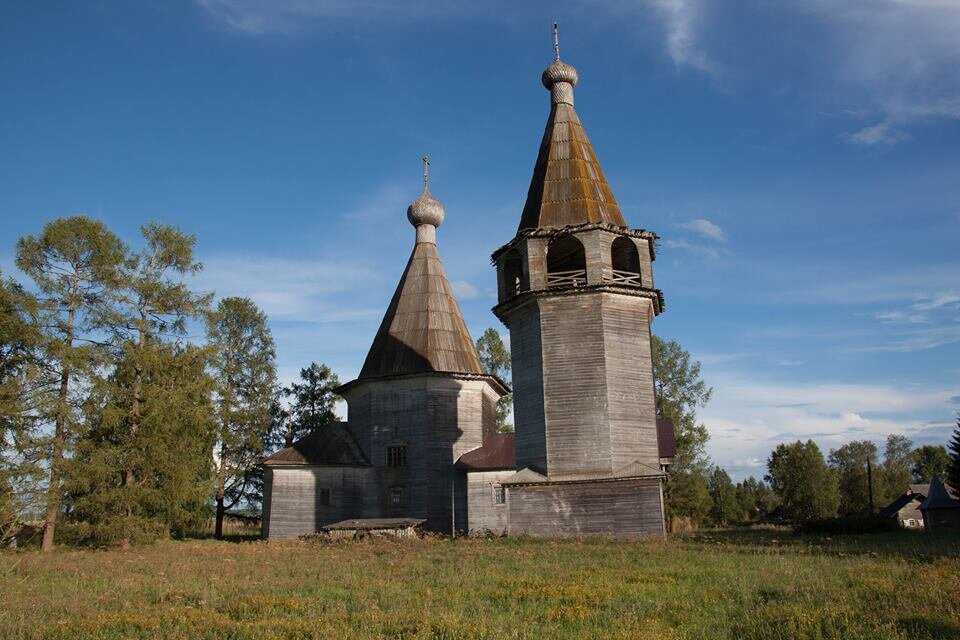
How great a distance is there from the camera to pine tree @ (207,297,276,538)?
113ft

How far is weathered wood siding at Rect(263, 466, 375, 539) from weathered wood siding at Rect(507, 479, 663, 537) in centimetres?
924

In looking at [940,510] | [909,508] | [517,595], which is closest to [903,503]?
[909,508]

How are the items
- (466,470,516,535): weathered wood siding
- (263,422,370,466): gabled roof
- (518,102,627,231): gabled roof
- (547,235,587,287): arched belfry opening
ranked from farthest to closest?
(263,422,370,466): gabled roof, (466,470,516,535): weathered wood siding, (518,102,627,231): gabled roof, (547,235,587,287): arched belfry opening

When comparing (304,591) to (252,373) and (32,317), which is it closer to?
(32,317)

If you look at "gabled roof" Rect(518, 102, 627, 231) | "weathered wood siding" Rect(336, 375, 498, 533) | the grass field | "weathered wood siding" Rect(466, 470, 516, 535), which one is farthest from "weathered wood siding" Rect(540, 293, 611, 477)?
"weathered wood siding" Rect(336, 375, 498, 533)

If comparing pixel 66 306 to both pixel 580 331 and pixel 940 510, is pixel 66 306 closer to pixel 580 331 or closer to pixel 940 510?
pixel 580 331

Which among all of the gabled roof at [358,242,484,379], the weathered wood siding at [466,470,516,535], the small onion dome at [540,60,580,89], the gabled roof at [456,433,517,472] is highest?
the small onion dome at [540,60,580,89]

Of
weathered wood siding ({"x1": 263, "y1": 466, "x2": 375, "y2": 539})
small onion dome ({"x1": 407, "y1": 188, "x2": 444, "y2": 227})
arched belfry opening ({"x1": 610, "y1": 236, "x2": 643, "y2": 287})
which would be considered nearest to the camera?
arched belfry opening ({"x1": 610, "y1": 236, "x2": 643, "y2": 287})

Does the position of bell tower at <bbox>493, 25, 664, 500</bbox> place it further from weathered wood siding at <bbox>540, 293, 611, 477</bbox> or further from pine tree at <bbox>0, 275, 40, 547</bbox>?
pine tree at <bbox>0, 275, 40, 547</bbox>

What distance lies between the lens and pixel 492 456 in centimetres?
2673

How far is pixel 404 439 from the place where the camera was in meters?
27.8

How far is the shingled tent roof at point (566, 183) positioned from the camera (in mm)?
22375

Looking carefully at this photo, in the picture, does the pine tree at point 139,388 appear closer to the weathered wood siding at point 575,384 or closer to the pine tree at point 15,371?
the pine tree at point 15,371

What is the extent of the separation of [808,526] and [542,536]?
10.5 metres
